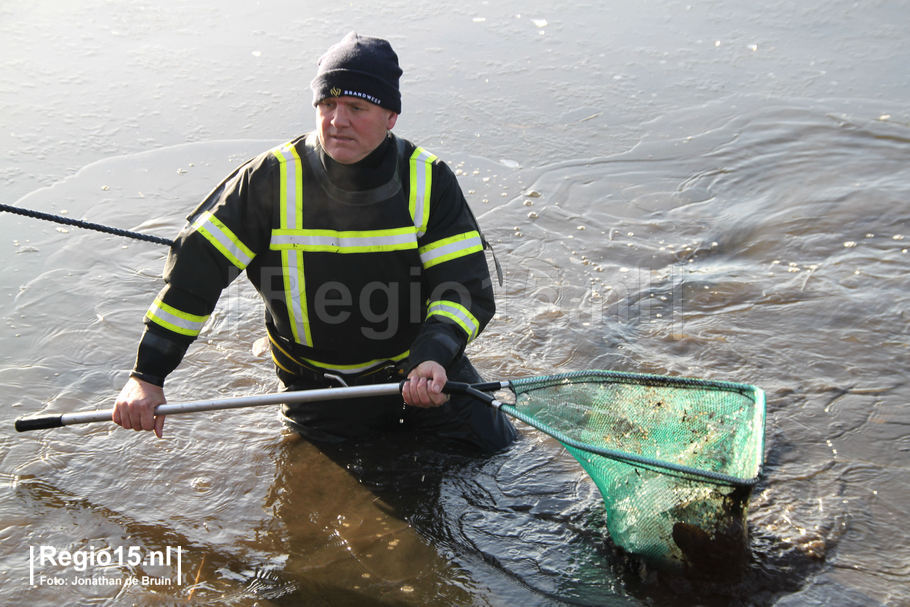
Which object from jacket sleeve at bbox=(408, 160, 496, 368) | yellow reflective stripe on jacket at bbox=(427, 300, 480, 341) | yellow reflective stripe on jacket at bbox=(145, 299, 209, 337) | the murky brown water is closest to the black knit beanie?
jacket sleeve at bbox=(408, 160, 496, 368)

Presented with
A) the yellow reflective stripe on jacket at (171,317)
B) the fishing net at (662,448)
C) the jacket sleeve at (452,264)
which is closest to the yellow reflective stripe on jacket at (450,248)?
the jacket sleeve at (452,264)

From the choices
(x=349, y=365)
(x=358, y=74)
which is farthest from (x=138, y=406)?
(x=358, y=74)

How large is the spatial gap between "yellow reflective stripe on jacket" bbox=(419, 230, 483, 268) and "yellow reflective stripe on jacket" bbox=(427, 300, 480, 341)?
167mm

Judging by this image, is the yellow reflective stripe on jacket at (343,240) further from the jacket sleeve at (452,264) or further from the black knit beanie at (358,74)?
the black knit beanie at (358,74)

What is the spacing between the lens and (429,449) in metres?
3.97

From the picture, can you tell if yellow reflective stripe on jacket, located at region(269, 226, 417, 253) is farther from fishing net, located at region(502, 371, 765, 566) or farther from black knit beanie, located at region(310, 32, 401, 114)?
fishing net, located at region(502, 371, 765, 566)

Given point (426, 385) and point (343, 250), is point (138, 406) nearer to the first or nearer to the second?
point (343, 250)

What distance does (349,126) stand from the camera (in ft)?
10.8

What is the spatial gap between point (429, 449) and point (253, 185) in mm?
1401

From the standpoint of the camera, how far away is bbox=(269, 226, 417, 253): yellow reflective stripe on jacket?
3.45m

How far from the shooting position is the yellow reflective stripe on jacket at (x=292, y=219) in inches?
135

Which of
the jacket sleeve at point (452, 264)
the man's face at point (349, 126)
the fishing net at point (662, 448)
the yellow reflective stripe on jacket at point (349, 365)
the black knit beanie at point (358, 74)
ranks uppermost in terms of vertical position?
the black knit beanie at point (358, 74)

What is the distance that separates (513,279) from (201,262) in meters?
2.48

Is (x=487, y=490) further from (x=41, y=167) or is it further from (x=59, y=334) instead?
(x=41, y=167)
